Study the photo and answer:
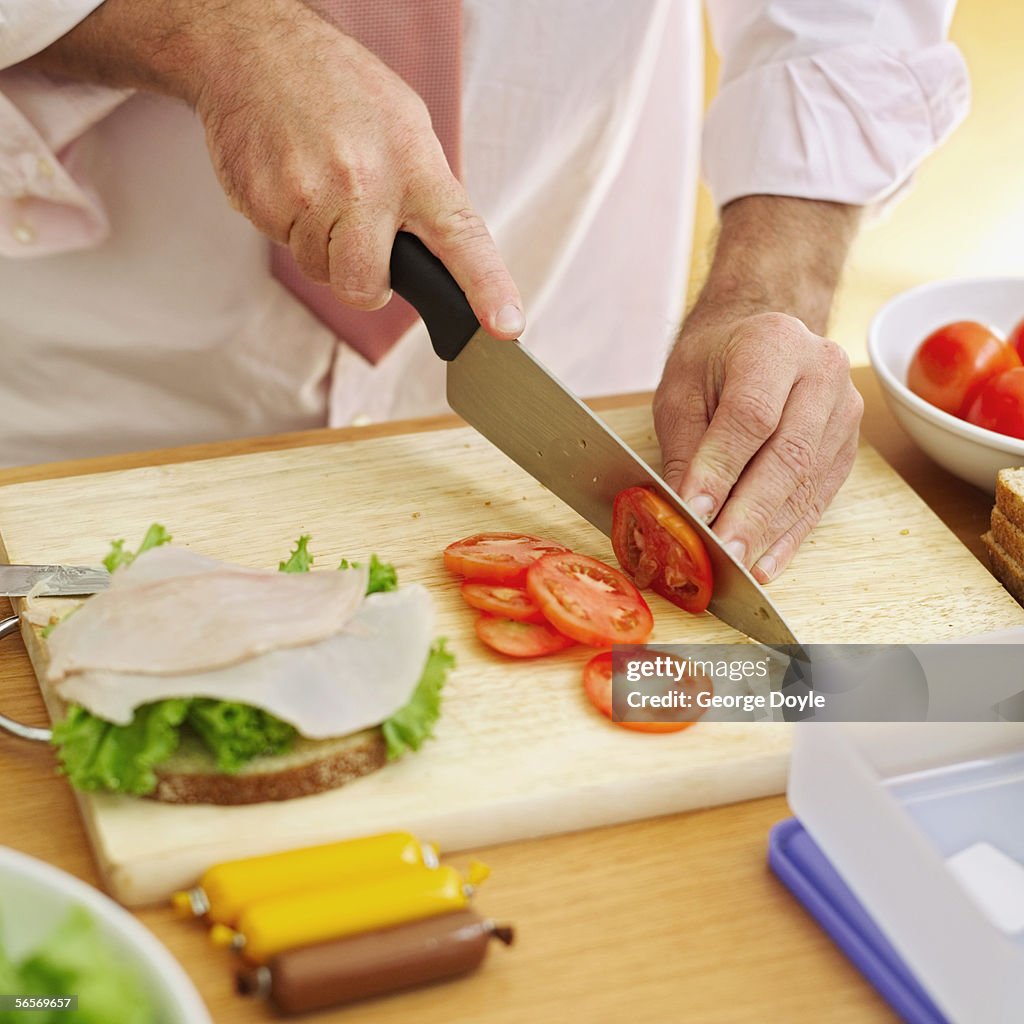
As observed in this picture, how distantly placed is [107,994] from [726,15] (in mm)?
2166

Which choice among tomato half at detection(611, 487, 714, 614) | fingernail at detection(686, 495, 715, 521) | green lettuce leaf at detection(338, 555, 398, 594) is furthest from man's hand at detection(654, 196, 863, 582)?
green lettuce leaf at detection(338, 555, 398, 594)

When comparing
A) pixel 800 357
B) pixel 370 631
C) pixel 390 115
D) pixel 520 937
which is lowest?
pixel 520 937

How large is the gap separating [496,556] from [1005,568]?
0.79 metres

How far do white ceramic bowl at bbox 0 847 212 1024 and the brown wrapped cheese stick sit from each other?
0.33 feet

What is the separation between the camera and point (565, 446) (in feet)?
5.96

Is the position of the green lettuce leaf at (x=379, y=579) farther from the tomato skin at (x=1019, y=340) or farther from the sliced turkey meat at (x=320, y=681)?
the tomato skin at (x=1019, y=340)

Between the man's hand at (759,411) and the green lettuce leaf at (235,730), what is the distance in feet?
2.44

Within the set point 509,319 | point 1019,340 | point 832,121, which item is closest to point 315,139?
point 509,319

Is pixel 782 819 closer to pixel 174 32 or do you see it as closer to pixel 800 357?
pixel 800 357

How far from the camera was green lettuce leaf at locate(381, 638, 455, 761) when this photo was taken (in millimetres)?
1361

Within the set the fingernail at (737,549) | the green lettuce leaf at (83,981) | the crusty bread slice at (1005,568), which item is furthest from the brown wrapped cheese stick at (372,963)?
the crusty bread slice at (1005,568)

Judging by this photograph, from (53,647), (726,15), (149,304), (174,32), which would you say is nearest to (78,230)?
(149,304)

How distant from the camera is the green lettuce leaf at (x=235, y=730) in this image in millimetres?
1285

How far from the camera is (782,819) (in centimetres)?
145
